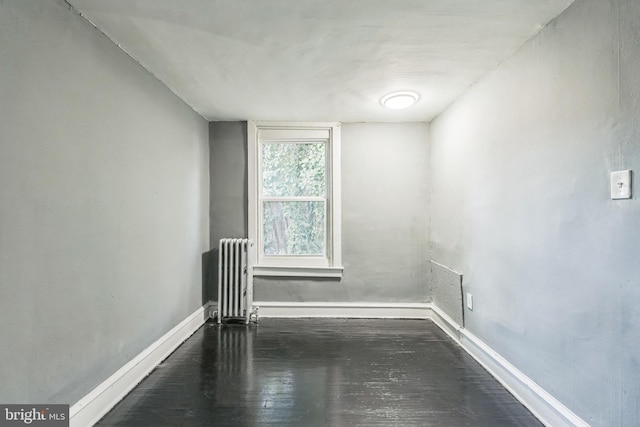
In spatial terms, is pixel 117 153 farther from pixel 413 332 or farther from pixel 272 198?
pixel 413 332

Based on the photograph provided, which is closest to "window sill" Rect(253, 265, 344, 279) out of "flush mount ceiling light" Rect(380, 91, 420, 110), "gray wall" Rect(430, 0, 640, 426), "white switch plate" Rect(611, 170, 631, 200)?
"gray wall" Rect(430, 0, 640, 426)

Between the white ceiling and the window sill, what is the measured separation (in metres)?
1.77

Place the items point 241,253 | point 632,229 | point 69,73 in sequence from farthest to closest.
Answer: point 241,253, point 69,73, point 632,229

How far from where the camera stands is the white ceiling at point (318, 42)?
4.98ft

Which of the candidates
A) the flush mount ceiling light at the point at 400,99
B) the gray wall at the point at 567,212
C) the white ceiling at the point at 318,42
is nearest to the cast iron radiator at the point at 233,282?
the white ceiling at the point at 318,42

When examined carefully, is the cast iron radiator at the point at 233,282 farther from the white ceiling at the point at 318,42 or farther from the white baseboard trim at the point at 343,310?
the white ceiling at the point at 318,42

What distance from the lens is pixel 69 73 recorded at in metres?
1.51

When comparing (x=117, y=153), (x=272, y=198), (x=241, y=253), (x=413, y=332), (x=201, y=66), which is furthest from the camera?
(x=272, y=198)

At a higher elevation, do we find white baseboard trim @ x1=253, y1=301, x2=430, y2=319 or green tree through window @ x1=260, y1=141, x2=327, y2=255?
green tree through window @ x1=260, y1=141, x2=327, y2=255

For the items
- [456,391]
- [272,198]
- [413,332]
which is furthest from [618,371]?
[272,198]

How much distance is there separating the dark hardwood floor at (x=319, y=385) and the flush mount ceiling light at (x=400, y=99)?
6.95 ft

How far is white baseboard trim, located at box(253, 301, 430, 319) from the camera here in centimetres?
341

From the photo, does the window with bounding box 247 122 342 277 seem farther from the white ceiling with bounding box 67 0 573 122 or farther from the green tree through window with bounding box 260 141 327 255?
the white ceiling with bounding box 67 0 573 122

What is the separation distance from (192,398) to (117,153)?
156 cm
